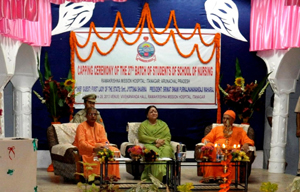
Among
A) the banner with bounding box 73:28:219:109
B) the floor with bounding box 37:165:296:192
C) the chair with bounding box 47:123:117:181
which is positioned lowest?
the floor with bounding box 37:165:296:192

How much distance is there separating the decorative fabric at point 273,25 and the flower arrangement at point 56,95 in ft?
10.7

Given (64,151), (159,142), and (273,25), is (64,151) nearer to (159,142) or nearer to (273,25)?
(159,142)

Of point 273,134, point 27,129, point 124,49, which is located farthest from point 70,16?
point 273,134

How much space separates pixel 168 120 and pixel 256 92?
1.63 m

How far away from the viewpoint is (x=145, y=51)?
8.55m

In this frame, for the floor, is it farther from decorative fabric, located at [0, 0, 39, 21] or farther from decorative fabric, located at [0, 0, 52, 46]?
decorative fabric, located at [0, 0, 39, 21]

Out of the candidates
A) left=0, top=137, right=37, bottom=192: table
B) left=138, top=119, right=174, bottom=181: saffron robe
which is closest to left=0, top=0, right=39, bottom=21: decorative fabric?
left=0, top=137, right=37, bottom=192: table

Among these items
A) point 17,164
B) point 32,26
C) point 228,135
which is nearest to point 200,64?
point 228,135

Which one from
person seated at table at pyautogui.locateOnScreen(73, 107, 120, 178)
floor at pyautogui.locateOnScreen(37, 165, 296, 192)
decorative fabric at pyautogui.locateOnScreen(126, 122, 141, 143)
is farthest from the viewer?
decorative fabric at pyautogui.locateOnScreen(126, 122, 141, 143)

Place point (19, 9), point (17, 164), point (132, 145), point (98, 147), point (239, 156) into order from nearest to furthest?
point (17, 164) < point (19, 9) < point (239, 156) < point (98, 147) < point (132, 145)

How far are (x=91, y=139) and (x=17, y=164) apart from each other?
2.03m

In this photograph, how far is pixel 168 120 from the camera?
8656 mm

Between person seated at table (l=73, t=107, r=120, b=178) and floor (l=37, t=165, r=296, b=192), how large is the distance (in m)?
0.45

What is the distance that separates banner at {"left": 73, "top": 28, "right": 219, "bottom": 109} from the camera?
8477 mm
